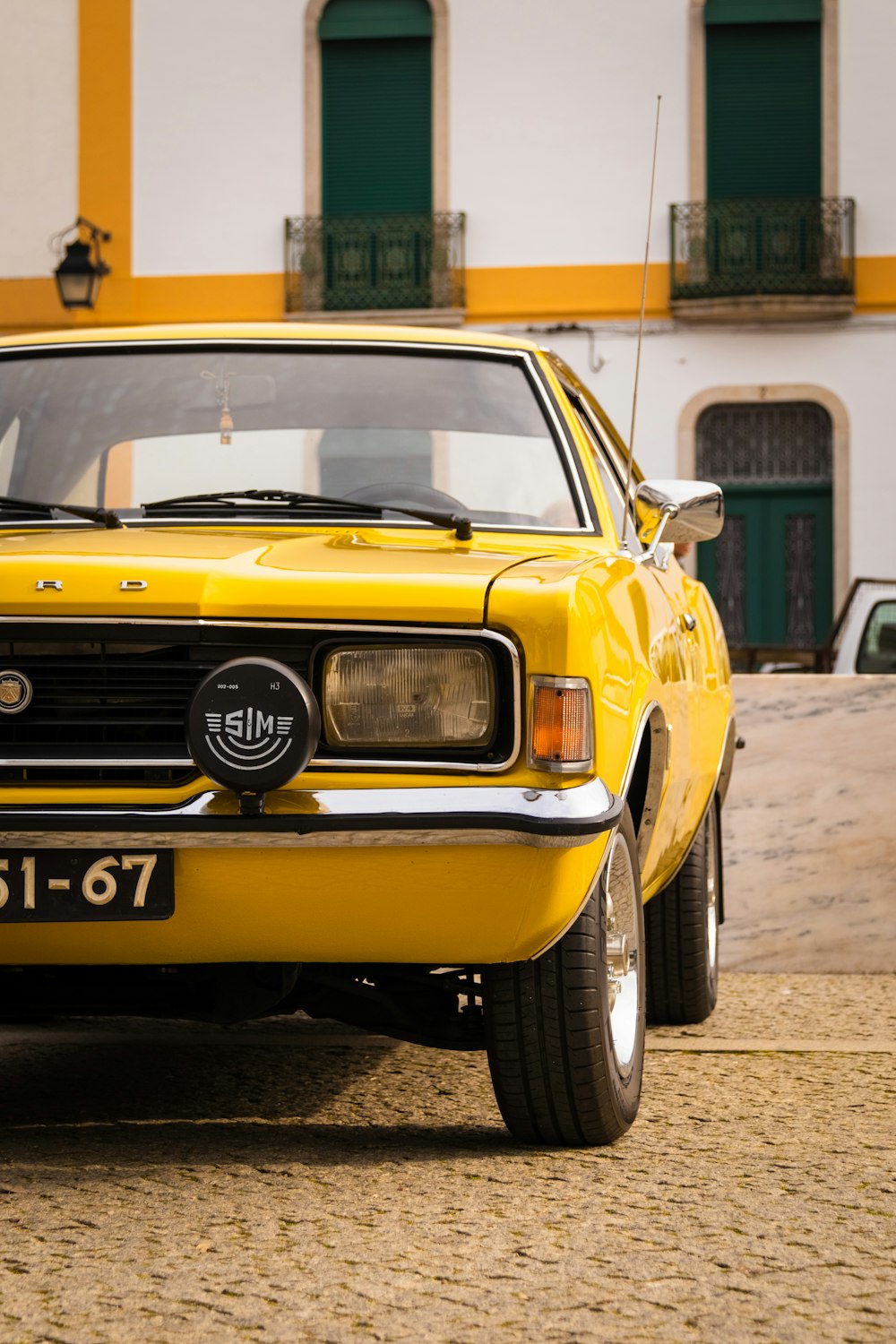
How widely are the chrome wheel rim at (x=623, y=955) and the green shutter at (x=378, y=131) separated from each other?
19.9 metres

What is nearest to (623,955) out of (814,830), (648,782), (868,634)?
(648,782)

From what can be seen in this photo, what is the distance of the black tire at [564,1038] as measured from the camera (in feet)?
12.6

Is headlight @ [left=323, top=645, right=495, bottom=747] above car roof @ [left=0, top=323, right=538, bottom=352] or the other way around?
the other way around

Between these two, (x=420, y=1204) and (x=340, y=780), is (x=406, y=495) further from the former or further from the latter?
(x=420, y=1204)

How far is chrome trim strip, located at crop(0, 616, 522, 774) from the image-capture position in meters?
3.62

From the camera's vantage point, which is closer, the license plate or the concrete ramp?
the license plate

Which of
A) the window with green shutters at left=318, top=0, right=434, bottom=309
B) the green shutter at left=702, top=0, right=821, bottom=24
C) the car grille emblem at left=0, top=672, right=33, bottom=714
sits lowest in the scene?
the car grille emblem at left=0, top=672, right=33, bottom=714

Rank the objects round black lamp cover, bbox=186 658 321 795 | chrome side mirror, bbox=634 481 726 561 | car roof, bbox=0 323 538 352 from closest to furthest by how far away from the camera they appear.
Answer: round black lamp cover, bbox=186 658 321 795 → chrome side mirror, bbox=634 481 726 561 → car roof, bbox=0 323 538 352

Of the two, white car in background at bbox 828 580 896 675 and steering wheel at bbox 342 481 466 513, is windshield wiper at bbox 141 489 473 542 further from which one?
white car in background at bbox 828 580 896 675

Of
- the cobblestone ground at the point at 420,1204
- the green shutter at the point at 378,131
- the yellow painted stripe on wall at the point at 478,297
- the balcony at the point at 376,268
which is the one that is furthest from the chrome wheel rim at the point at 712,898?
the green shutter at the point at 378,131

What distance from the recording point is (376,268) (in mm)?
23047

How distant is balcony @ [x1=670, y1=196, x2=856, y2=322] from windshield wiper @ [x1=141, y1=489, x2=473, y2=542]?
18.5 metres

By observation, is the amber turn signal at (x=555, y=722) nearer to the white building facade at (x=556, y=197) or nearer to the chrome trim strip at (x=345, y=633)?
the chrome trim strip at (x=345, y=633)

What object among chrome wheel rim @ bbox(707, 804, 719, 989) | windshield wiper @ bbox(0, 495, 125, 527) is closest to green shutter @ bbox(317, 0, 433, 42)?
chrome wheel rim @ bbox(707, 804, 719, 989)
